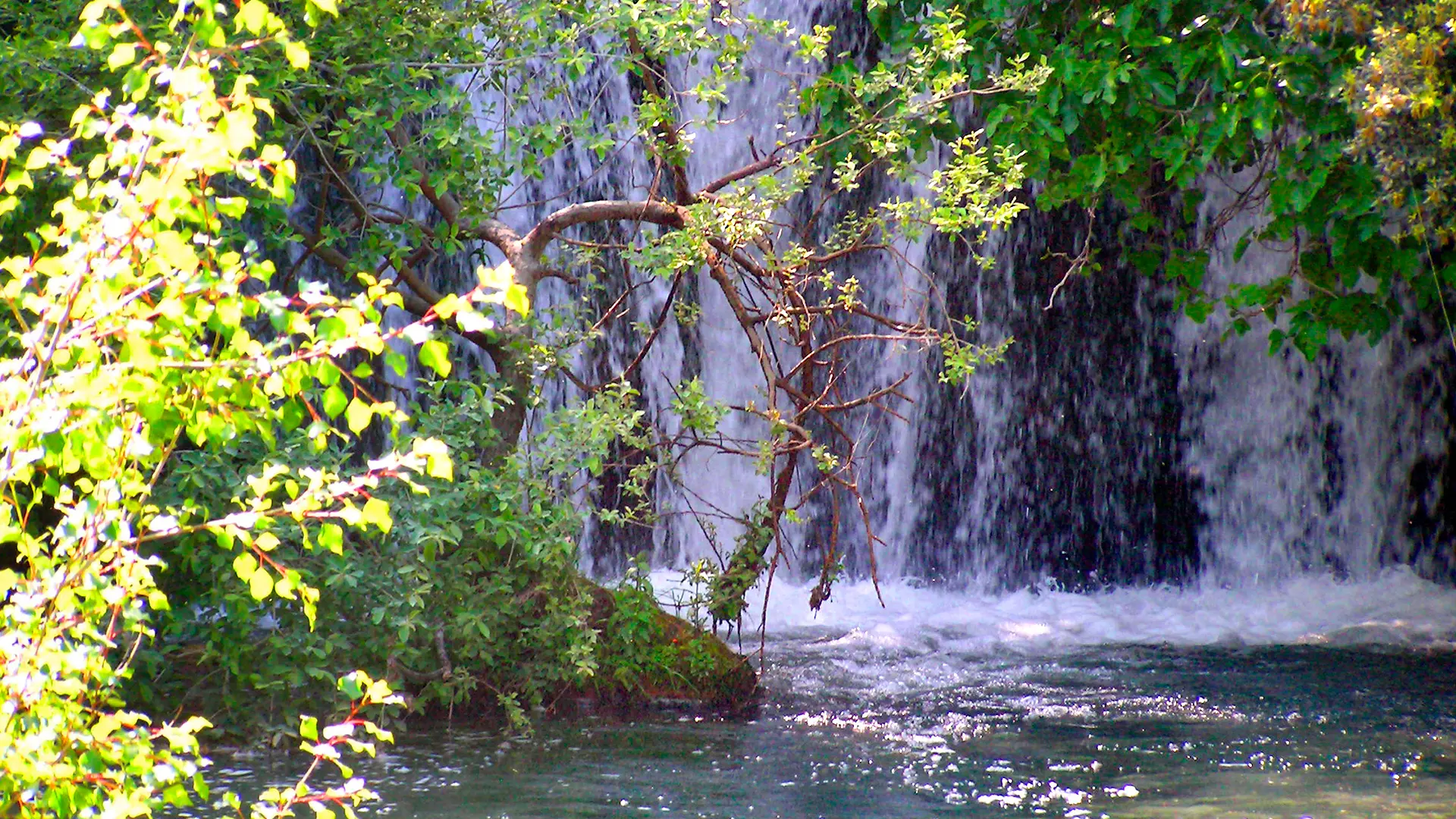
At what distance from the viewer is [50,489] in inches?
102

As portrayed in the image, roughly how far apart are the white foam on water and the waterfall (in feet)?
1.62

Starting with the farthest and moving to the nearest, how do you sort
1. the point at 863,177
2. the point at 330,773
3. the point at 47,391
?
the point at 863,177
the point at 330,773
the point at 47,391

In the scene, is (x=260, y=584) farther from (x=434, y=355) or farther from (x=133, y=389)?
(x=434, y=355)

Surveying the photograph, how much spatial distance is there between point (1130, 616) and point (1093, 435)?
2613mm

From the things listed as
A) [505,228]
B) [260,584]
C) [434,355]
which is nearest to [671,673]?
[505,228]

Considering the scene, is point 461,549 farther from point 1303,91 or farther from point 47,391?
point 1303,91

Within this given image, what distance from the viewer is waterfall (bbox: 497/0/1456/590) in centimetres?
1189

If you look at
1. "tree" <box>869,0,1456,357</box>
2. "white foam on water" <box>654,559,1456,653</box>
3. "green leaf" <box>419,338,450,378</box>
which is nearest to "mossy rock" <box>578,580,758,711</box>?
"white foam on water" <box>654,559,1456,653</box>

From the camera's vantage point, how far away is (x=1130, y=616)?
1053cm

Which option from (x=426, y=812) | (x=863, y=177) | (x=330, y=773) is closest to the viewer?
(x=426, y=812)

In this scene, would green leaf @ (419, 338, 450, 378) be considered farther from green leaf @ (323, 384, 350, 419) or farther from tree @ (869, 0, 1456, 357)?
tree @ (869, 0, 1456, 357)

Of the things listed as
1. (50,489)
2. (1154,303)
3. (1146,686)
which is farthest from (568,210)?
(1154,303)

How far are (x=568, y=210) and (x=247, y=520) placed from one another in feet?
16.5

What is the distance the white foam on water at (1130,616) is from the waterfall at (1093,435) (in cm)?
49
